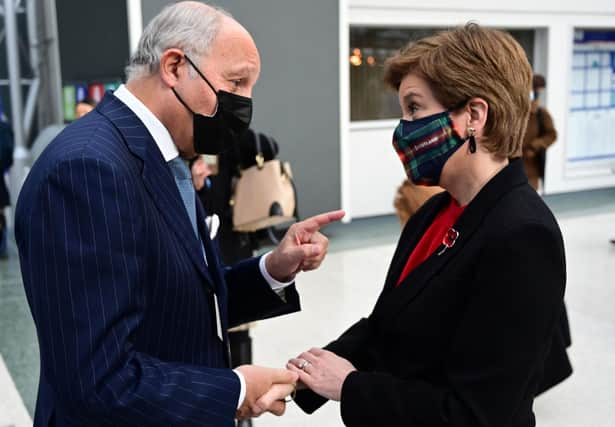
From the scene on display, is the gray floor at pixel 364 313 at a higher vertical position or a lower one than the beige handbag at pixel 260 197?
lower

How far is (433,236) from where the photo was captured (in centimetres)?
169

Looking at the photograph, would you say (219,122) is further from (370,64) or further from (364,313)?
(370,64)

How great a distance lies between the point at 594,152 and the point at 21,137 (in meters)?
8.50

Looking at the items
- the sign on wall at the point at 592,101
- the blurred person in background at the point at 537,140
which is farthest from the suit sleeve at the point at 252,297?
the sign on wall at the point at 592,101

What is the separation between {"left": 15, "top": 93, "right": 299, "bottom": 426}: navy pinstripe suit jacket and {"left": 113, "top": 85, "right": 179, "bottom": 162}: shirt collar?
27 mm

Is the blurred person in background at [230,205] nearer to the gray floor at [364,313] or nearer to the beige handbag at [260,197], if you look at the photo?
the beige handbag at [260,197]

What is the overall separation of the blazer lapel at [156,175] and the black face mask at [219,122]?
12 cm

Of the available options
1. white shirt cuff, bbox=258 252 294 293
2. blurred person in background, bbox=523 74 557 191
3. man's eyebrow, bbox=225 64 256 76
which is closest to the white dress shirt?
man's eyebrow, bbox=225 64 256 76

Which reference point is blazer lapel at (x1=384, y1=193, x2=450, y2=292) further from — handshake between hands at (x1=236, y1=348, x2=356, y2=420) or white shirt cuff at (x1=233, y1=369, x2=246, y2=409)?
white shirt cuff at (x1=233, y1=369, x2=246, y2=409)

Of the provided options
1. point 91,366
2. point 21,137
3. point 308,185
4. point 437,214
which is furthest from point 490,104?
point 21,137

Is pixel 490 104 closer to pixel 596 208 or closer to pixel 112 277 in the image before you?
pixel 112 277

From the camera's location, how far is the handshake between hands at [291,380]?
4.61 feet

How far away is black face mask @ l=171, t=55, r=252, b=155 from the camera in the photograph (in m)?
1.52

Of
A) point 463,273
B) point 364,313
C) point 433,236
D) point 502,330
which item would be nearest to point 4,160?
point 364,313
